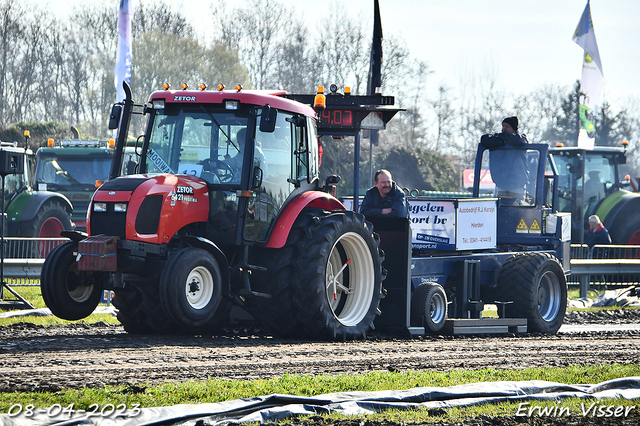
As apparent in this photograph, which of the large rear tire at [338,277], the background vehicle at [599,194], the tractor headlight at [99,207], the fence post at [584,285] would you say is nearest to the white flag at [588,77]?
the background vehicle at [599,194]

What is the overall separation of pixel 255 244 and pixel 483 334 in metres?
3.77

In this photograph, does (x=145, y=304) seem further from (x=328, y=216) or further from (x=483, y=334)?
(x=483, y=334)

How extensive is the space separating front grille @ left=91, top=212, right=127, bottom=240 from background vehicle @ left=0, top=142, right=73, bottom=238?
11040 mm

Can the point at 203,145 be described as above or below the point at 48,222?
above

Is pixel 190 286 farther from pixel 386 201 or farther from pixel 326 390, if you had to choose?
pixel 386 201

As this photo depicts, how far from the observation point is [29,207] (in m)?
18.5

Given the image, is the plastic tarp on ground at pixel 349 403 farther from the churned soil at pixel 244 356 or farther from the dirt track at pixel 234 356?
the dirt track at pixel 234 356

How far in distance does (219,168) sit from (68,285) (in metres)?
1.89

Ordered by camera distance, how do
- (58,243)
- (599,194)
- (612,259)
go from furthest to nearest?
(599,194), (612,259), (58,243)

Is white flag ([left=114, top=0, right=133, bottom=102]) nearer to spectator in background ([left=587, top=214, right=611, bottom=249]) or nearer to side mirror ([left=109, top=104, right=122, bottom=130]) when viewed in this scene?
spectator in background ([left=587, top=214, right=611, bottom=249])

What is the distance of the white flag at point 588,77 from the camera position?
2361 centimetres

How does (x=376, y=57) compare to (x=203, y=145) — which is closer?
(x=203, y=145)

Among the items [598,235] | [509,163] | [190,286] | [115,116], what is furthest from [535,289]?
[598,235]

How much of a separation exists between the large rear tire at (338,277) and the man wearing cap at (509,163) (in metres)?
3.78
